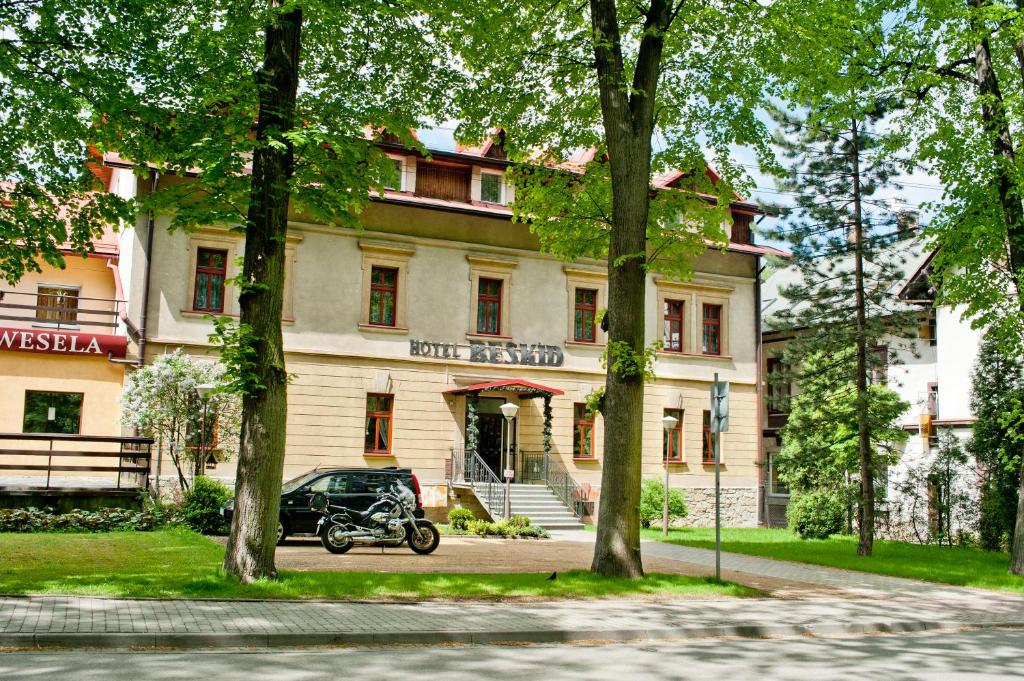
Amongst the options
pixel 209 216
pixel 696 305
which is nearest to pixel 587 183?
pixel 209 216

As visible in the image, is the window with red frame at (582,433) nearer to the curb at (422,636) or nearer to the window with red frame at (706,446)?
the window with red frame at (706,446)

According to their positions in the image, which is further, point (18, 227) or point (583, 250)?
point (583, 250)

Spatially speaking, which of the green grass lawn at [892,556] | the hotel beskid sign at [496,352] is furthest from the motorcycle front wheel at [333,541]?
the hotel beskid sign at [496,352]

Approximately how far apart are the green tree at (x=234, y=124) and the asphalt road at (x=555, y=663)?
4160mm

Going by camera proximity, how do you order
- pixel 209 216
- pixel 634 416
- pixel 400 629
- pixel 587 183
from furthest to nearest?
1. pixel 587 183
2. pixel 634 416
3. pixel 209 216
4. pixel 400 629

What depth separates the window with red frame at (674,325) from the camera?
111ft

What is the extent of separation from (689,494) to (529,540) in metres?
10.4

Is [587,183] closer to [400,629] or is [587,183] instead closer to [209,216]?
[209,216]

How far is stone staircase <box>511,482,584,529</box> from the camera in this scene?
2841 centimetres

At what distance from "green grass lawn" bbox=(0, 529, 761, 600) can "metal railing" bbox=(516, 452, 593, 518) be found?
51.3 ft

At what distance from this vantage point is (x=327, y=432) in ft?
A: 92.8

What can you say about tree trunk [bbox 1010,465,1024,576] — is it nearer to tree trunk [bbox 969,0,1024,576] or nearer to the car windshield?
tree trunk [bbox 969,0,1024,576]

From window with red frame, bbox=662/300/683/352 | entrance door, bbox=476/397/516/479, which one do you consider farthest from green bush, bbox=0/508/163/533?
window with red frame, bbox=662/300/683/352

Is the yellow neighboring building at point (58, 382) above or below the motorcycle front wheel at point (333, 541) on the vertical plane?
above
